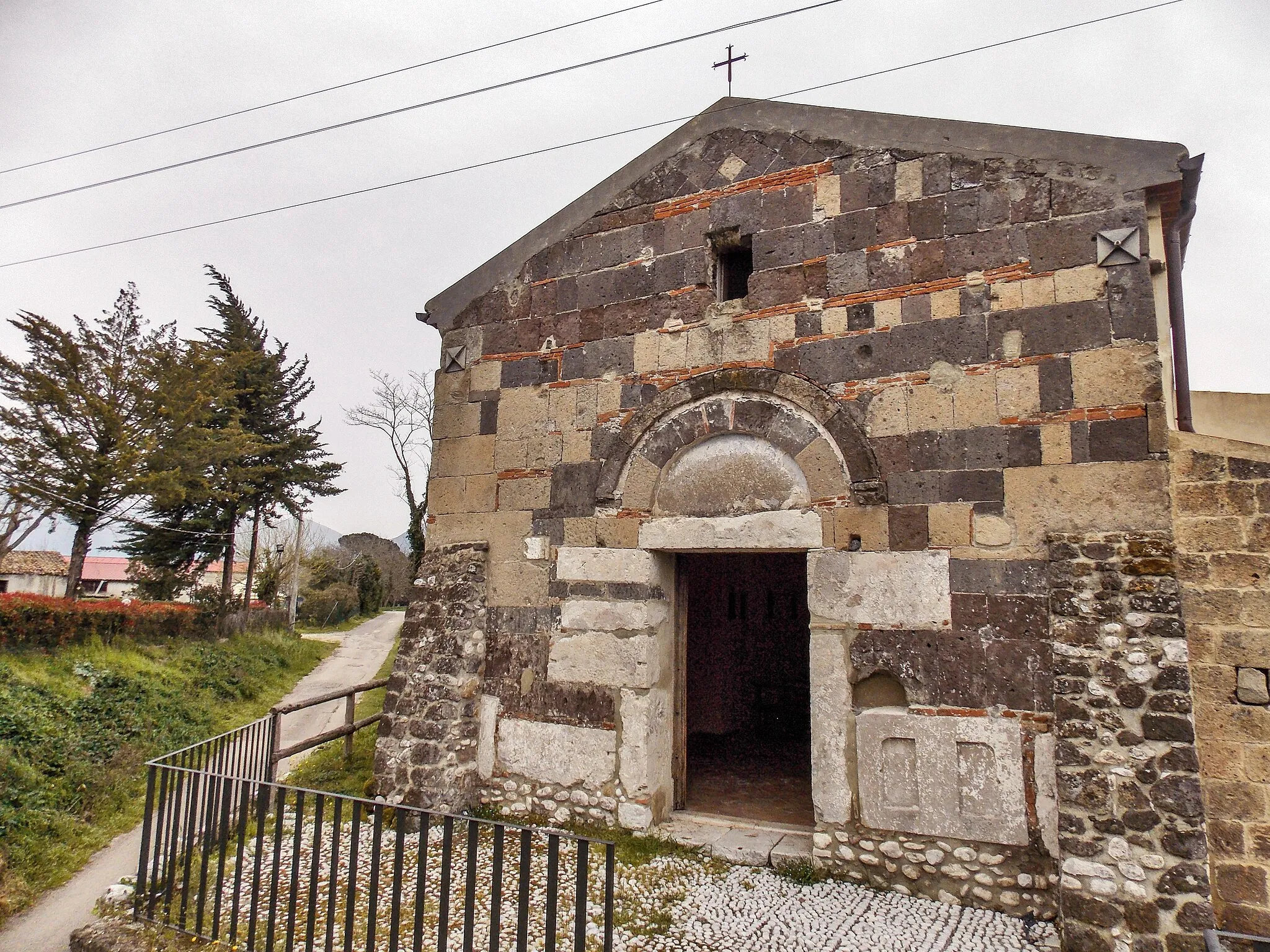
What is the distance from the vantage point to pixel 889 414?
559 cm

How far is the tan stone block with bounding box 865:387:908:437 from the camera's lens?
5.54m

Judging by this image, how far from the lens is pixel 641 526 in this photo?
6387mm

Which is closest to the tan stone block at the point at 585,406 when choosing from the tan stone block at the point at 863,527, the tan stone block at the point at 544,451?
the tan stone block at the point at 544,451

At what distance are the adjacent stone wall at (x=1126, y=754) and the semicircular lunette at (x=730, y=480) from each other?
2.07m

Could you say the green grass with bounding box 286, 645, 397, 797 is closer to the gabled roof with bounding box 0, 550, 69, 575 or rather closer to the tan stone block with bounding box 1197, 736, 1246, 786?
the tan stone block with bounding box 1197, 736, 1246, 786

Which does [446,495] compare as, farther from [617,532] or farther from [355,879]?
[355,879]

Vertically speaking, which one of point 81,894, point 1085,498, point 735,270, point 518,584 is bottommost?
point 81,894

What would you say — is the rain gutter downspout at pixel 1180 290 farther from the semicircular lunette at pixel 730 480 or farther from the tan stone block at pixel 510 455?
the tan stone block at pixel 510 455

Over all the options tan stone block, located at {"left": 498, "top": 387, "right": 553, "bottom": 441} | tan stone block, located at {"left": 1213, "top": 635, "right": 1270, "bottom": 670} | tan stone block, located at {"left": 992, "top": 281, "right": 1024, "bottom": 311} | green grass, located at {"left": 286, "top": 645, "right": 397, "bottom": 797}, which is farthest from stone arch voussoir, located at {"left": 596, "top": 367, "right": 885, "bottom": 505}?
green grass, located at {"left": 286, "top": 645, "right": 397, "bottom": 797}

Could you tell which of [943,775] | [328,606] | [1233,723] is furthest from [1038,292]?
[328,606]

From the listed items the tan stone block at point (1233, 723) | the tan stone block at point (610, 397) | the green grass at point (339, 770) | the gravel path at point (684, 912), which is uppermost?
the tan stone block at point (610, 397)

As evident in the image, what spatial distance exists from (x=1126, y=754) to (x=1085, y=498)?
168cm

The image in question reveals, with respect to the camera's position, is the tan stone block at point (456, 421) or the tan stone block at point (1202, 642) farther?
the tan stone block at point (456, 421)

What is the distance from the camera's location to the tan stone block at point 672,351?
21.3 feet
